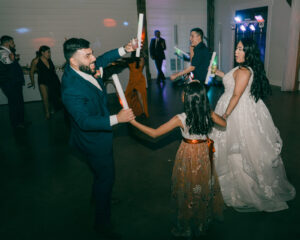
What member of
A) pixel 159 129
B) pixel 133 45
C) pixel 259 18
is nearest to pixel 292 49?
pixel 259 18

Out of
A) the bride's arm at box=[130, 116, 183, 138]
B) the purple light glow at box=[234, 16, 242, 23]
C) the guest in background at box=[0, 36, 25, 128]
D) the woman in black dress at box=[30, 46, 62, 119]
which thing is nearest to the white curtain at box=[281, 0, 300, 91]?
the purple light glow at box=[234, 16, 242, 23]

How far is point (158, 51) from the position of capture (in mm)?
9656

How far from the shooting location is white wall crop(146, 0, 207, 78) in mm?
9961

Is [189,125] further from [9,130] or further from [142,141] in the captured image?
[9,130]

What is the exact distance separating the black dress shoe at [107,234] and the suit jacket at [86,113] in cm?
78

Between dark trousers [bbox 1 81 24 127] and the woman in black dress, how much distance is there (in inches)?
24.2

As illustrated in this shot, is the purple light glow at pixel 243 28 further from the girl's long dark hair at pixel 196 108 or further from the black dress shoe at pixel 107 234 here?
the black dress shoe at pixel 107 234

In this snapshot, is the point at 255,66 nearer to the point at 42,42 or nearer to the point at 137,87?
the point at 137,87

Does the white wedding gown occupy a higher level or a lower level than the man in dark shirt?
lower

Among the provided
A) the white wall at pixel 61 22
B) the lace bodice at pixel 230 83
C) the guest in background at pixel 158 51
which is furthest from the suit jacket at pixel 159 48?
the lace bodice at pixel 230 83

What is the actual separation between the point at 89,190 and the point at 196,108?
193 cm

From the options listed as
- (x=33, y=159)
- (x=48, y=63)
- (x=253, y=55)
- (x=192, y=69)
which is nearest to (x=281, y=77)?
(x=192, y=69)

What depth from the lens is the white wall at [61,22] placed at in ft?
25.4

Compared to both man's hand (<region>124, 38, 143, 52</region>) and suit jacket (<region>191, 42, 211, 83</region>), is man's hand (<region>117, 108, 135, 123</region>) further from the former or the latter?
suit jacket (<region>191, 42, 211, 83</region>)
